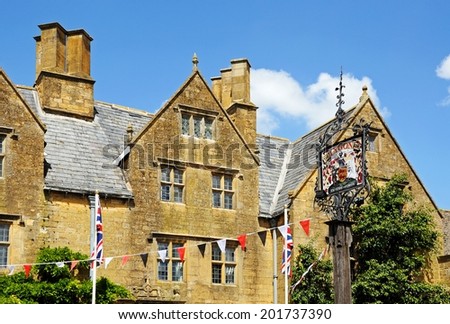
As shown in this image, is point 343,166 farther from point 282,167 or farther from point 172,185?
point 282,167

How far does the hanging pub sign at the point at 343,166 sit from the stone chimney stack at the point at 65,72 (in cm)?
1142

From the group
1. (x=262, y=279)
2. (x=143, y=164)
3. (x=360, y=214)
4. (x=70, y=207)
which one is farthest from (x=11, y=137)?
(x=360, y=214)

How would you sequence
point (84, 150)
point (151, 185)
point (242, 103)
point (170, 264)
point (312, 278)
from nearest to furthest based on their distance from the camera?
point (170, 264), point (151, 185), point (84, 150), point (312, 278), point (242, 103)

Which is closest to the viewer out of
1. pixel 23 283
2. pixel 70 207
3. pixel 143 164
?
pixel 23 283

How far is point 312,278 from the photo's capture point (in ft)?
89.6

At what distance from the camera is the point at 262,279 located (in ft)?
92.8

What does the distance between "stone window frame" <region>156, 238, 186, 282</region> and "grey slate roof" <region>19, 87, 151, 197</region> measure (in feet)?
6.56

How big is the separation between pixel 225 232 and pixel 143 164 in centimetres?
363

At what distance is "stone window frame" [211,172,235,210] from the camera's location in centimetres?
2830

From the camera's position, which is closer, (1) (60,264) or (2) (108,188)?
(1) (60,264)

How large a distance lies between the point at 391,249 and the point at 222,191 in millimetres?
6113

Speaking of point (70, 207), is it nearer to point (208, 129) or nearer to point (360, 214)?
point (208, 129)

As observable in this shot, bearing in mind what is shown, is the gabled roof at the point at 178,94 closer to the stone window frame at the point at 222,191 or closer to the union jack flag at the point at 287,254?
the stone window frame at the point at 222,191

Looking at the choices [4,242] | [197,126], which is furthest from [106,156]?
[4,242]
